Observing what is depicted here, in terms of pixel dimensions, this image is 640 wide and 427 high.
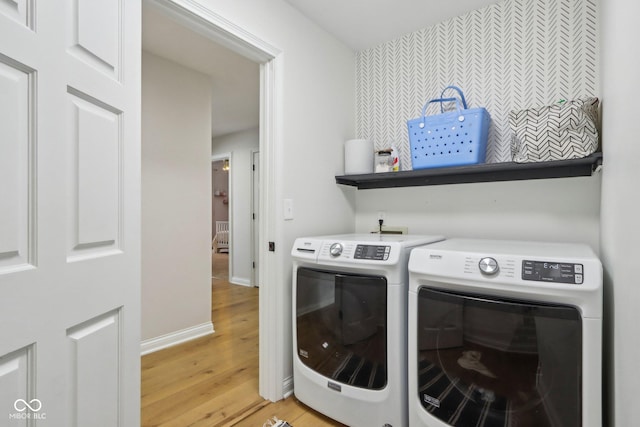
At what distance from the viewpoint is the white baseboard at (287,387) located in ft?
6.16

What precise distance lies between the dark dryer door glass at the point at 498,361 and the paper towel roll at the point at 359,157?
112cm

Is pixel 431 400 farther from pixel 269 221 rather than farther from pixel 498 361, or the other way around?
pixel 269 221

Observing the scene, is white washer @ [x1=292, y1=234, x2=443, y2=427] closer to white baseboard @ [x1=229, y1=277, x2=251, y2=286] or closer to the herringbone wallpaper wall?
the herringbone wallpaper wall

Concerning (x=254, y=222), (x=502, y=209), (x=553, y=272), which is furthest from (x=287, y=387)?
(x=254, y=222)

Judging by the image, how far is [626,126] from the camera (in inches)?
34.0

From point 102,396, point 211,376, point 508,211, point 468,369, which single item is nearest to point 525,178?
point 508,211

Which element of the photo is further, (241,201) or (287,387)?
(241,201)

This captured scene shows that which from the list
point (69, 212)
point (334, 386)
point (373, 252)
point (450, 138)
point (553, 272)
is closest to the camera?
point (69, 212)

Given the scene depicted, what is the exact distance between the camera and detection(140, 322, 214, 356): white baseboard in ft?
8.18

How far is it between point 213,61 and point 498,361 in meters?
2.84

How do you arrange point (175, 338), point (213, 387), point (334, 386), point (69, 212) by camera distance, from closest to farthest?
point (69, 212), point (334, 386), point (213, 387), point (175, 338)

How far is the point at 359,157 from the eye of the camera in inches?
88.7

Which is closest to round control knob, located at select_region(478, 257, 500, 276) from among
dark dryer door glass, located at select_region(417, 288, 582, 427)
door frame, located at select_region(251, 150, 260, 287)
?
dark dryer door glass, located at select_region(417, 288, 582, 427)

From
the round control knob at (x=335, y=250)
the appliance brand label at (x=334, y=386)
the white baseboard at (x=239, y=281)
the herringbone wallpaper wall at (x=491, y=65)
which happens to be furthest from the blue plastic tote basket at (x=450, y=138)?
the white baseboard at (x=239, y=281)
